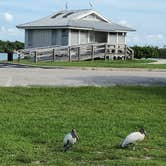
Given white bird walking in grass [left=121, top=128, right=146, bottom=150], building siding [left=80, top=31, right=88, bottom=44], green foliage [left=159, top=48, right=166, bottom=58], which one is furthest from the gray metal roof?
white bird walking in grass [left=121, top=128, right=146, bottom=150]

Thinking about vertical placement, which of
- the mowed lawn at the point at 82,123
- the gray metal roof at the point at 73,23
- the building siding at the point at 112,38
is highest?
the gray metal roof at the point at 73,23

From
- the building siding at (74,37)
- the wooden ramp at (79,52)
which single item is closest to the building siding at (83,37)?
the building siding at (74,37)

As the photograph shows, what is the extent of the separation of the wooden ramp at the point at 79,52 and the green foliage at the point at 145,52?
556cm

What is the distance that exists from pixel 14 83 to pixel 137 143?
8743 mm

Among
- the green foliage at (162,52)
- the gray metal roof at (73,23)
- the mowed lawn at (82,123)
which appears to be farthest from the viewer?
the green foliage at (162,52)

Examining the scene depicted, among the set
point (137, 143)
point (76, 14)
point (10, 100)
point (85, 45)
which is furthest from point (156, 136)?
point (76, 14)

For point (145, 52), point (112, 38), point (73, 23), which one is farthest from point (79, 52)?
point (145, 52)

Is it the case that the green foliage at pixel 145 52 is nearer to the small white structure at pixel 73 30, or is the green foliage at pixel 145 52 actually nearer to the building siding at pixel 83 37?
the small white structure at pixel 73 30

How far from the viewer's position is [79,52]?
42188 mm

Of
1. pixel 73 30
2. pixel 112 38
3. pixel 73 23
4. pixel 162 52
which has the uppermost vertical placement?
pixel 73 23

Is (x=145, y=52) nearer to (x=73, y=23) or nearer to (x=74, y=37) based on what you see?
(x=74, y=37)

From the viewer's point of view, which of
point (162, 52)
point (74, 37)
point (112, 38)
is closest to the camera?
point (74, 37)

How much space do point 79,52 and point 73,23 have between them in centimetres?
526

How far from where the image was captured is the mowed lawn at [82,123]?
28.9ft
